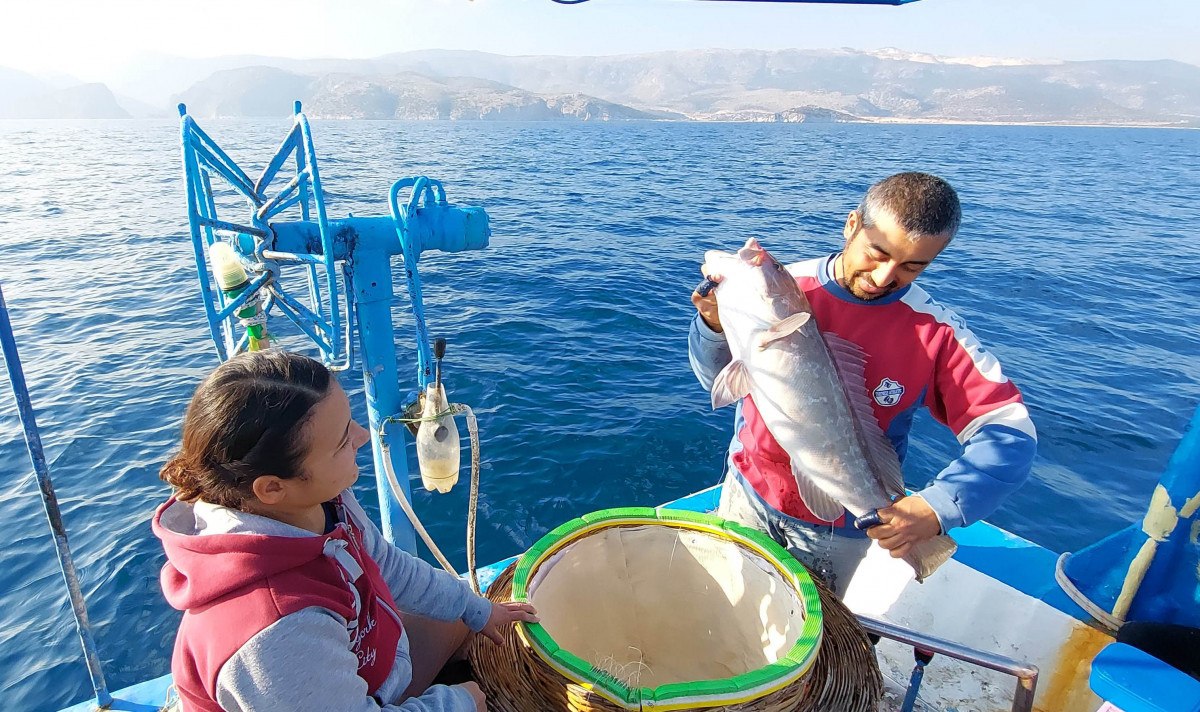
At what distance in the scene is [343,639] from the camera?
5.64ft

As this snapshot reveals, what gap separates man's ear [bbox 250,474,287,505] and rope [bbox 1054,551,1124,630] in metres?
4.62

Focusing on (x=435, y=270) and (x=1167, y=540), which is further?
(x=435, y=270)

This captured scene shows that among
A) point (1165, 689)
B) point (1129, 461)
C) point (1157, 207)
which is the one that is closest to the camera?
point (1165, 689)

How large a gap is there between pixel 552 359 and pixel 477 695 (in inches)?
336

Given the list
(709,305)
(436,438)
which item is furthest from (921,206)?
(436,438)

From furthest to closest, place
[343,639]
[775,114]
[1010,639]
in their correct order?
[775,114] → [1010,639] → [343,639]

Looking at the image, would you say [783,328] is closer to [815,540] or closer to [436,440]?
[815,540]

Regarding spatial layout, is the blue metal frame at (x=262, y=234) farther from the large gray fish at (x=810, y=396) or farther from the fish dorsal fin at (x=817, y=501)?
the fish dorsal fin at (x=817, y=501)

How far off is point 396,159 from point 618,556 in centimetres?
3902

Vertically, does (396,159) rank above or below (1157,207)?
above

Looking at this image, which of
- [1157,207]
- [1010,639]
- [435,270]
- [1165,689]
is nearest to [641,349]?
[435,270]

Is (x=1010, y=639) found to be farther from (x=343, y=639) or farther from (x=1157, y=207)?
(x=1157, y=207)

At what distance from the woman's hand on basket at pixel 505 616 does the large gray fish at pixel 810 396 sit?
3.80 ft

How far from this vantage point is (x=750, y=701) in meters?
1.88
